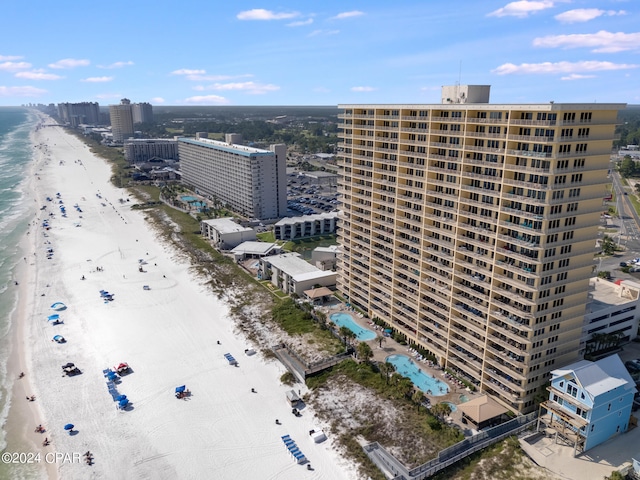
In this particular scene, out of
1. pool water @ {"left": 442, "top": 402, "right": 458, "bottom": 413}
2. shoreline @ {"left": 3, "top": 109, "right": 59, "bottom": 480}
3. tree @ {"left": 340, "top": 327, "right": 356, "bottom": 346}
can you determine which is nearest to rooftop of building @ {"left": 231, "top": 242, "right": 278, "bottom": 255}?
tree @ {"left": 340, "top": 327, "right": 356, "bottom": 346}

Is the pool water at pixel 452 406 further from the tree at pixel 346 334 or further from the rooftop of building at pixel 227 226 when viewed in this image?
the rooftop of building at pixel 227 226

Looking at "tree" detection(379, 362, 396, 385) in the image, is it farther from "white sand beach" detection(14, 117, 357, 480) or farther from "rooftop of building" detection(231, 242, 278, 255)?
"rooftop of building" detection(231, 242, 278, 255)

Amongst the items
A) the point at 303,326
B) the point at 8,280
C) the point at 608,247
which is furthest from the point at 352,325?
the point at 8,280

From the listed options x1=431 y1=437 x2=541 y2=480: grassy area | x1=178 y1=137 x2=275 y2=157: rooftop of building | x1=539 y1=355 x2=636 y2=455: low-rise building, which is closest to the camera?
x1=431 y1=437 x2=541 y2=480: grassy area

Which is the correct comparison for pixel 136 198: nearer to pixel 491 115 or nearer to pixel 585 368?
pixel 491 115

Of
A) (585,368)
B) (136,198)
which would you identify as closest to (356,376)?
(585,368)

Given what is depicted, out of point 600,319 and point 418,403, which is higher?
point 600,319
